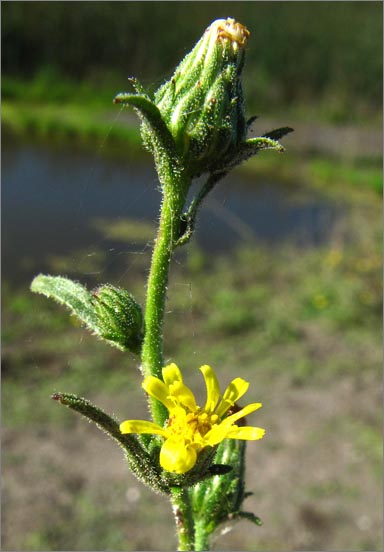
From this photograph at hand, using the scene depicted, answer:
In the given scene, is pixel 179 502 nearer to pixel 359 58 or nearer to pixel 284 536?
pixel 284 536

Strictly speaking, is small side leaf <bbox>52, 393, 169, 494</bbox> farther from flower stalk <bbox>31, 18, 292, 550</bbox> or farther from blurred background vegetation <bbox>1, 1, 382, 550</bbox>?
blurred background vegetation <bbox>1, 1, 382, 550</bbox>

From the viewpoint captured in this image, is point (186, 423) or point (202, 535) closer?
point (186, 423)

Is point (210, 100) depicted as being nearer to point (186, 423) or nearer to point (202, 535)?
point (186, 423)

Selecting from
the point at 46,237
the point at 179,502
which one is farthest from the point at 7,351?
the point at 179,502

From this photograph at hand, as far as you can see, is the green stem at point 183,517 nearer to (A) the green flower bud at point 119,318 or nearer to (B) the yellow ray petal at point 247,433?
(B) the yellow ray petal at point 247,433

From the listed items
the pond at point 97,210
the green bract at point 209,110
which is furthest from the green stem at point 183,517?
the pond at point 97,210

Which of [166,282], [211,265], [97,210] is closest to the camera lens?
[166,282]

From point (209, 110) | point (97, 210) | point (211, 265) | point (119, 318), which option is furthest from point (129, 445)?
point (97, 210)
